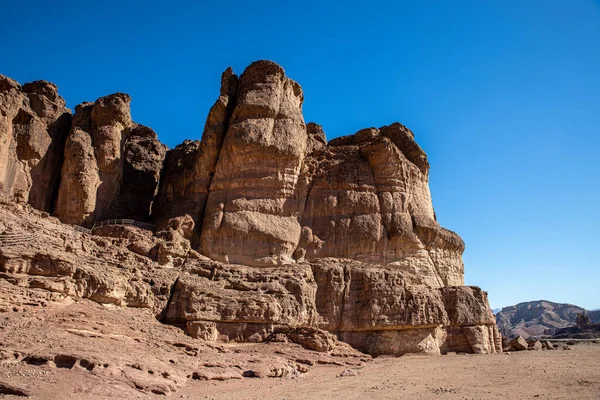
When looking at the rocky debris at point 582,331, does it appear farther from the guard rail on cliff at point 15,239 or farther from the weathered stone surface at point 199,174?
the guard rail on cliff at point 15,239

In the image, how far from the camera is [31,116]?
108 feet

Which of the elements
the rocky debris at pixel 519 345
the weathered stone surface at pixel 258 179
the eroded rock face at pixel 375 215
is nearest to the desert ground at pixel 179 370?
the weathered stone surface at pixel 258 179

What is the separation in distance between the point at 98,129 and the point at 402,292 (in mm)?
24177

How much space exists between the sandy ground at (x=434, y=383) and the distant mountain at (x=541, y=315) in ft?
336

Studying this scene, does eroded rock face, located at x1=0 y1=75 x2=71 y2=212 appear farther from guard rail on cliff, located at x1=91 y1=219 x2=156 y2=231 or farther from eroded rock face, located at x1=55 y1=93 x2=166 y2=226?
guard rail on cliff, located at x1=91 y1=219 x2=156 y2=231

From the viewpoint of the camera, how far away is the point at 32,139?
32.6m

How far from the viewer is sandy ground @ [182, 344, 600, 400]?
1578 centimetres

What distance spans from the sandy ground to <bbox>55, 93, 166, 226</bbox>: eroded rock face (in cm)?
2012

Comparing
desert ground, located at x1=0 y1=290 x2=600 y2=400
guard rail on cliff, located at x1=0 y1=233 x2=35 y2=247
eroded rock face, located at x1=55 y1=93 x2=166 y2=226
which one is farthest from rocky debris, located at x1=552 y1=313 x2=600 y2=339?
guard rail on cliff, located at x1=0 y1=233 x2=35 y2=247

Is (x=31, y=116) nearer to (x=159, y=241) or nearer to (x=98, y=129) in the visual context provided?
(x=98, y=129)

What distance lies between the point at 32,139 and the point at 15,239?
15467 mm

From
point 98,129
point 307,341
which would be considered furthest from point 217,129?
point 307,341

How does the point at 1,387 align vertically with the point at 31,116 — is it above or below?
below

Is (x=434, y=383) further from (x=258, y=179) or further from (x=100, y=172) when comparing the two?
(x=100, y=172)
